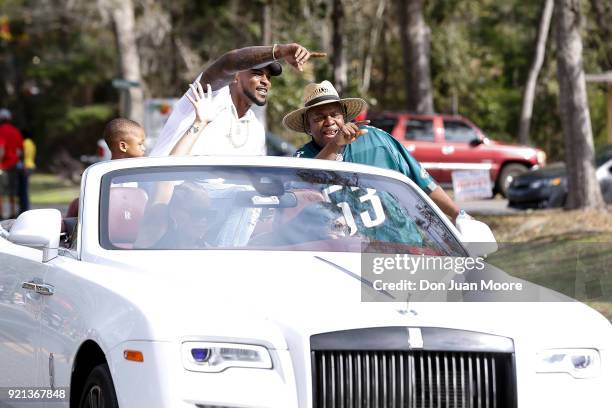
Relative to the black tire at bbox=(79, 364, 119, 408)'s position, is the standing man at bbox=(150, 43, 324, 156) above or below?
above

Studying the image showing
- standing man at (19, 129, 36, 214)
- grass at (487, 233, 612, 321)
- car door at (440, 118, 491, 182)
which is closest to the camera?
grass at (487, 233, 612, 321)

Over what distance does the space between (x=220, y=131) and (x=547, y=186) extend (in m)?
16.0

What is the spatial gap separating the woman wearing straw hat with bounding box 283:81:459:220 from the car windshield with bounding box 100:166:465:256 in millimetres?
707

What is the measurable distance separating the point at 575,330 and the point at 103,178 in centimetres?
242

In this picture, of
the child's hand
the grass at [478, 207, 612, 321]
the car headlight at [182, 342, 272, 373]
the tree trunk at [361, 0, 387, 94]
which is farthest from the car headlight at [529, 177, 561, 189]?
the tree trunk at [361, 0, 387, 94]

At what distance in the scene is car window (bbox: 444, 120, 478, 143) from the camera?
94.1 ft

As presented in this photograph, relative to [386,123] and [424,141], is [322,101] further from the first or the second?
[424,141]

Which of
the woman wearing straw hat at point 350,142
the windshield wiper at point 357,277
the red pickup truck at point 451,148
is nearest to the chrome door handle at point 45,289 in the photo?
the windshield wiper at point 357,277

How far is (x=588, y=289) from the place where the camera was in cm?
1271

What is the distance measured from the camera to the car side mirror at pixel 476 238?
20.3ft

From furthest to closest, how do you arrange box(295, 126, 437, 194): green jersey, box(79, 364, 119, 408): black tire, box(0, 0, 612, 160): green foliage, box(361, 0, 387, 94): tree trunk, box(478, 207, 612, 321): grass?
box(361, 0, 387, 94): tree trunk, box(0, 0, 612, 160): green foliage, box(478, 207, 612, 321): grass, box(295, 126, 437, 194): green jersey, box(79, 364, 119, 408): black tire

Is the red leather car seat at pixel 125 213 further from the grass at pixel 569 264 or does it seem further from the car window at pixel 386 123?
the car window at pixel 386 123

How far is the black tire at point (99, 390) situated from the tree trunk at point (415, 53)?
26.4m

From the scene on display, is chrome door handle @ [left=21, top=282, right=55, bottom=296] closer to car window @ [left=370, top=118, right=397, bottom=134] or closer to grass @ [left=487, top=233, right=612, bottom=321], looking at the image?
grass @ [left=487, top=233, right=612, bottom=321]
